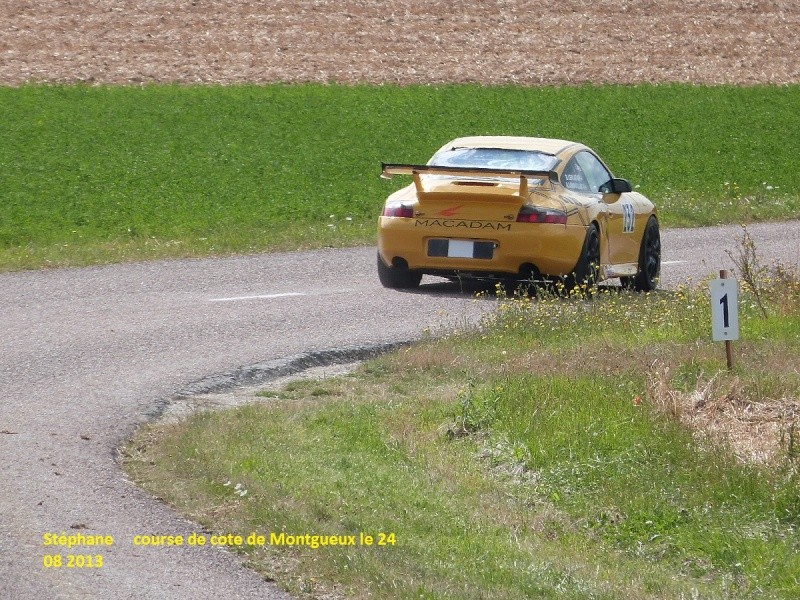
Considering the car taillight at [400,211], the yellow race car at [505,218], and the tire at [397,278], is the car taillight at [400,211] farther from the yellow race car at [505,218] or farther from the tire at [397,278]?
the tire at [397,278]

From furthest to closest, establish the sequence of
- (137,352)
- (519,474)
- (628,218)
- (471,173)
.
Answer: (628,218)
(471,173)
(137,352)
(519,474)

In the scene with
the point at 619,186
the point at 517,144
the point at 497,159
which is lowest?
the point at 619,186

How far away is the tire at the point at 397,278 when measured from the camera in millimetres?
14000

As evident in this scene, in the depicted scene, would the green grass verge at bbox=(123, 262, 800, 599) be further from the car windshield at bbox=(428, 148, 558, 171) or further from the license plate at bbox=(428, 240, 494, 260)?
the car windshield at bbox=(428, 148, 558, 171)

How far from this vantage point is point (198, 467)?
279 inches

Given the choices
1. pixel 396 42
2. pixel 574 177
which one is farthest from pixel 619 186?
pixel 396 42

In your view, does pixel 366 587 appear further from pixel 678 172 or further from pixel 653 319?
pixel 678 172

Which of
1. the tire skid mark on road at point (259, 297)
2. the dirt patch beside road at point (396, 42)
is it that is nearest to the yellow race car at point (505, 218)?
the tire skid mark on road at point (259, 297)

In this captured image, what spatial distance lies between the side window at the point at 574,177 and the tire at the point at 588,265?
47 cm

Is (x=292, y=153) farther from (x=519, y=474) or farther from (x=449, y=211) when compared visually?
(x=519, y=474)

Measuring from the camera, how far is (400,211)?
13.4 meters

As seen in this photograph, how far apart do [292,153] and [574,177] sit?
14062mm

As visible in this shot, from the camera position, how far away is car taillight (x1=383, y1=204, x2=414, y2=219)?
43.6 feet

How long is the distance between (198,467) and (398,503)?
106cm
